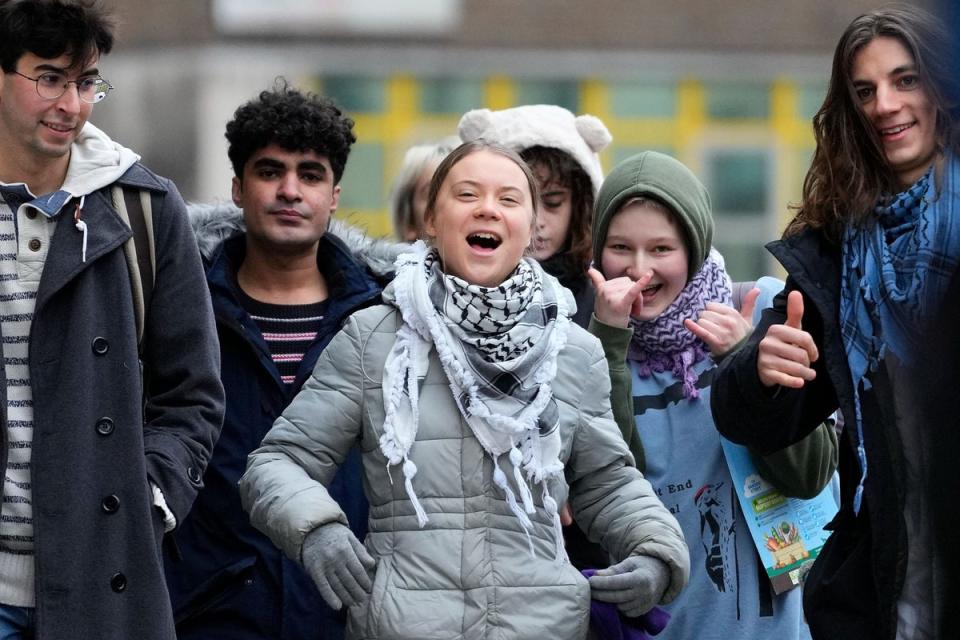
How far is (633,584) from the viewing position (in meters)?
3.70

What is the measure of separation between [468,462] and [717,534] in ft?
3.36

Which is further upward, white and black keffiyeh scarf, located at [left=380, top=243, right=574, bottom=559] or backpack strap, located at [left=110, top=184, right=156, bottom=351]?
backpack strap, located at [left=110, top=184, right=156, bottom=351]

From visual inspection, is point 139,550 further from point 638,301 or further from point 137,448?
point 638,301

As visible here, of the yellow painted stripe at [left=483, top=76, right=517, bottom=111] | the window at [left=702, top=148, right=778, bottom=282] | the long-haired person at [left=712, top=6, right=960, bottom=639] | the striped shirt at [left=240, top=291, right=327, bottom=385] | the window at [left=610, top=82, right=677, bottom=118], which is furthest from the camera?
the window at [left=702, top=148, right=778, bottom=282]

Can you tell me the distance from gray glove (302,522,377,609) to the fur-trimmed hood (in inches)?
68.7

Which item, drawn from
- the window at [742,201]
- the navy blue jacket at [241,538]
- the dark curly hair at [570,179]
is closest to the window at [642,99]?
the window at [742,201]

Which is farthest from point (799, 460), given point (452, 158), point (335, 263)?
point (335, 263)

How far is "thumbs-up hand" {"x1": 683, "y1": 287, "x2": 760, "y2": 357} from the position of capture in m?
4.55

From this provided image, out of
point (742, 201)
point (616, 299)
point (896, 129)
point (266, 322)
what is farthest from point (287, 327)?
point (742, 201)

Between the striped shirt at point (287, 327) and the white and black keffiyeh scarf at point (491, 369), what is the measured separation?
1.00 m

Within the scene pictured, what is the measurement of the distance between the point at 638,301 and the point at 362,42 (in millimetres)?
11636

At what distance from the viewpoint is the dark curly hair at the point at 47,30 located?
Result: 3.81 metres

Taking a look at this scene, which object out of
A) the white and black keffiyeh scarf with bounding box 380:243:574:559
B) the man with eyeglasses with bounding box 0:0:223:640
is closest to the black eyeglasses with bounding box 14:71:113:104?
the man with eyeglasses with bounding box 0:0:223:640

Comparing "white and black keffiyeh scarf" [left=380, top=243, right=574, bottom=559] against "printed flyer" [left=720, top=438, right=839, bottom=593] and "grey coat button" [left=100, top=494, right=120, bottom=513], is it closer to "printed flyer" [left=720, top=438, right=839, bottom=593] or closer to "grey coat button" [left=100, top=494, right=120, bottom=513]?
"grey coat button" [left=100, top=494, right=120, bottom=513]
